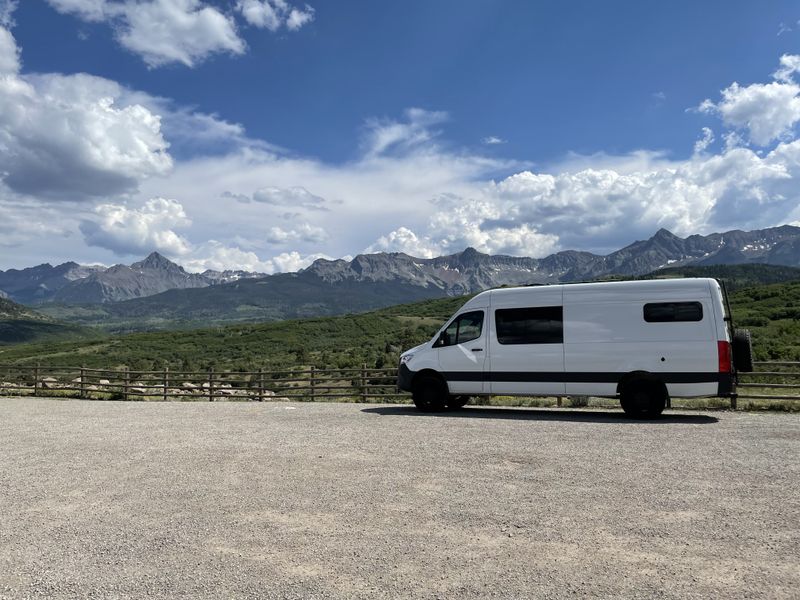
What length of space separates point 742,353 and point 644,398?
7.57 ft

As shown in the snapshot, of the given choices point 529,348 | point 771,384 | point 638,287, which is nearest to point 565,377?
point 529,348

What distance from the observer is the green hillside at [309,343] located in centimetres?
5441

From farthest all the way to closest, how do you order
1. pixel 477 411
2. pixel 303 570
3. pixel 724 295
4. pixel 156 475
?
pixel 477 411
pixel 724 295
pixel 156 475
pixel 303 570

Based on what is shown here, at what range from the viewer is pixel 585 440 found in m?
10.2

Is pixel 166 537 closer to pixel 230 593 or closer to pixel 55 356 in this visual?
pixel 230 593

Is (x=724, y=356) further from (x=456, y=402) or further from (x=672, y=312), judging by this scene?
(x=456, y=402)

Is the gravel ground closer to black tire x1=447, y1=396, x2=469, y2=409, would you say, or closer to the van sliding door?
the van sliding door

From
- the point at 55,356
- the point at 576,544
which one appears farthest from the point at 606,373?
the point at 55,356

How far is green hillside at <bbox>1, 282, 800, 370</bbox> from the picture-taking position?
2142 inches

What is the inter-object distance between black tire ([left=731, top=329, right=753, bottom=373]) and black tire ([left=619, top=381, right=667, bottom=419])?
5.66 ft

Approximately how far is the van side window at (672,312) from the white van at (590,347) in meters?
0.02

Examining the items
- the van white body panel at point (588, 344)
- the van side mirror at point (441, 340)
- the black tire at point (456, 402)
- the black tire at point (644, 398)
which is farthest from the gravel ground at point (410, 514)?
→ the black tire at point (456, 402)

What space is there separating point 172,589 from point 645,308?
37.0ft

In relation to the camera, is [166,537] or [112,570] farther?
[166,537]
